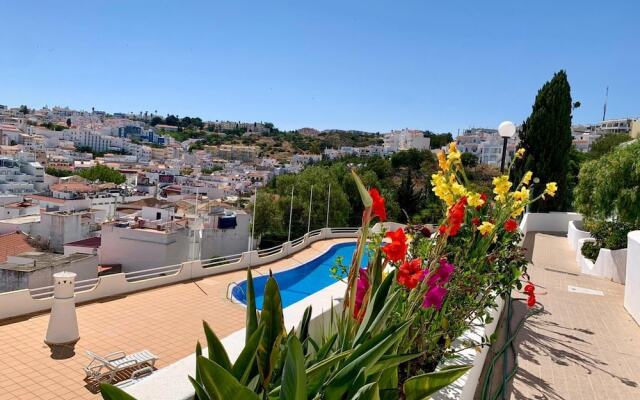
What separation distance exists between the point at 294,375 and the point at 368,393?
0.67 ft

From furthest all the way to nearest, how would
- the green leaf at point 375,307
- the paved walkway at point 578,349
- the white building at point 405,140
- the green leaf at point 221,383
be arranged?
1. the white building at point 405,140
2. the paved walkway at point 578,349
3. the green leaf at point 375,307
4. the green leaf at point 221,383

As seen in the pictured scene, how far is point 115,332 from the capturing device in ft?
25.4

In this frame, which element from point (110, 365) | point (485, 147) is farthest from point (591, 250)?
point (485, 147)

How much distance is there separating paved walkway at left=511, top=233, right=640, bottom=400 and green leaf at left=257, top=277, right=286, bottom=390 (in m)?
2.57

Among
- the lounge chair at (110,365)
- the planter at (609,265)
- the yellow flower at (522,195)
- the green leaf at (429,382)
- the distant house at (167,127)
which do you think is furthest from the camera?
the distant house at (167,127)

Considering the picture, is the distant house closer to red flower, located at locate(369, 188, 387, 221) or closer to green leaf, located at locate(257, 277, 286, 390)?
red flower, located at locate(369, 188, 387, 221)

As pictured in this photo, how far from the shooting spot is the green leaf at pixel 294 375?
86 cm

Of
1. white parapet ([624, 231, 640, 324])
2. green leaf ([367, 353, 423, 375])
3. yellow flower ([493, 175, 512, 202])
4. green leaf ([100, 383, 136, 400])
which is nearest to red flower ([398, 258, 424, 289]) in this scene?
green leaf ([367, 353, 423, 375])

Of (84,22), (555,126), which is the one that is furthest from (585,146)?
(84,22)

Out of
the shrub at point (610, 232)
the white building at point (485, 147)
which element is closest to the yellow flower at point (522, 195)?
the shrub at point (610, 232)

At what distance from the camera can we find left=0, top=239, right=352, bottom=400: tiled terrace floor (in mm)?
5793

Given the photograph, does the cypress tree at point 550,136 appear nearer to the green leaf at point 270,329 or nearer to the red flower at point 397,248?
the red flower at point 397,248

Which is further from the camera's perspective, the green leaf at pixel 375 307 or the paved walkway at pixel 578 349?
the paved walkway at pixel 578 349

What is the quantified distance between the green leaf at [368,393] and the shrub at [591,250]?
9.35m
